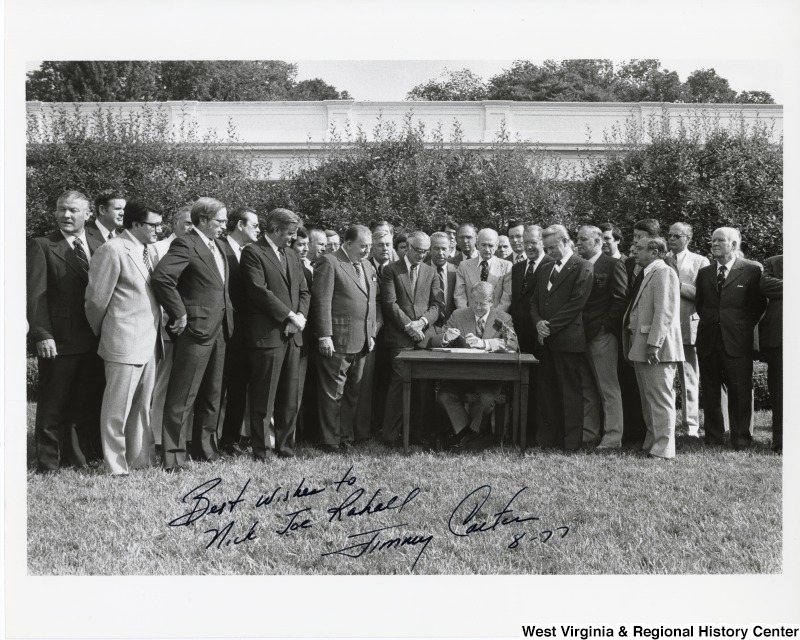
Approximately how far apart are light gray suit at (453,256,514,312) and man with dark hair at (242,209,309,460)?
187 centimetres

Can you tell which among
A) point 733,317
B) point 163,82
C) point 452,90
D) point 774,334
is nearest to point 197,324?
point 733,317

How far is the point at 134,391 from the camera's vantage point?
22.1 feet

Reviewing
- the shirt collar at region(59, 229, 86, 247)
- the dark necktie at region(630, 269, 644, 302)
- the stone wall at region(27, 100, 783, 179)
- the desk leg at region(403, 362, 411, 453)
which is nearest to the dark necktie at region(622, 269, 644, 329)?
the dark necktie at region(630, 269, 644, 302)

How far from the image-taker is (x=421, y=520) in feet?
18.5

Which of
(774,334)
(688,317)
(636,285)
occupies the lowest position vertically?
(774,334)

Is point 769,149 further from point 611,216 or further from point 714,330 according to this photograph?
point 714,330

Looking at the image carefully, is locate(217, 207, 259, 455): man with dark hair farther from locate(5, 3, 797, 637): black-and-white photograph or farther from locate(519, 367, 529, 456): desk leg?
locate(519, 367, 529, 456): desk leg

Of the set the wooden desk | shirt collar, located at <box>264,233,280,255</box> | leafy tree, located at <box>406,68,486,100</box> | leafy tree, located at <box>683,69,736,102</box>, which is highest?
leafy tree, located at <box>406,68,486,100</box>

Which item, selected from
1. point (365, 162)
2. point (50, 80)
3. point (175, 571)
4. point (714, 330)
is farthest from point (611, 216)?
point (175, 571)

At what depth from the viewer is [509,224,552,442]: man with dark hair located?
8148mm

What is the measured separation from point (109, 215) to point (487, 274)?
3862 millimetres

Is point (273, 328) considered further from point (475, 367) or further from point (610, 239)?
point (610, 239)

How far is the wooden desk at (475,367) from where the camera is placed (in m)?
7.32

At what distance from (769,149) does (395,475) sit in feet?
27.9
